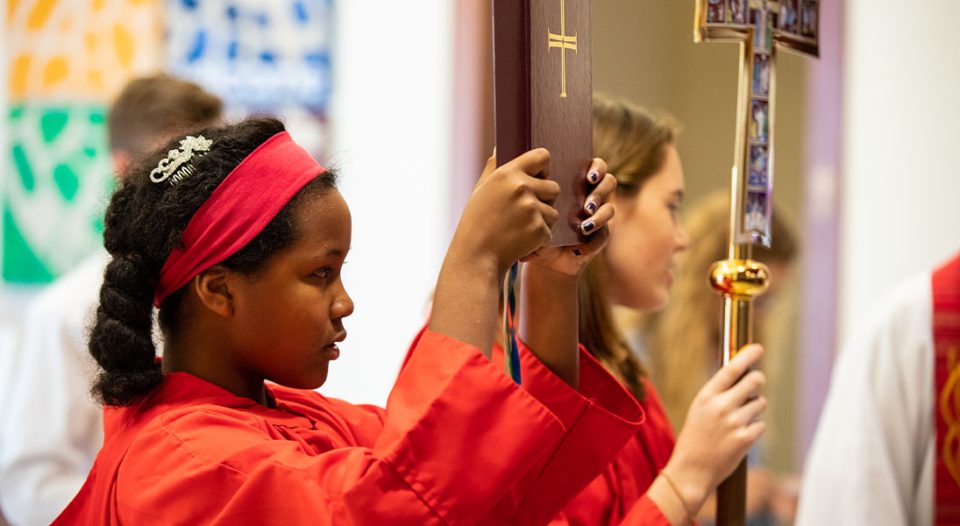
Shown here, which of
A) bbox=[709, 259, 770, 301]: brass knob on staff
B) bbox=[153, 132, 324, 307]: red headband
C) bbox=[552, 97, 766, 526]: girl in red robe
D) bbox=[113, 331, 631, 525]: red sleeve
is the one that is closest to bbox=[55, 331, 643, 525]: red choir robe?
bbox=[113, 331, 631, 525]: red sleeve

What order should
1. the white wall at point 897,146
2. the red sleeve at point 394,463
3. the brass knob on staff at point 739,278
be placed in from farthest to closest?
the white wall at point 897,146, the brass knob on staff at point 739,278, the red sleeve at point 394,463

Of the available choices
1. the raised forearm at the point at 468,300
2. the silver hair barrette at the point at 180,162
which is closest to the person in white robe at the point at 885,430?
the raised forearm at the point at 468,300

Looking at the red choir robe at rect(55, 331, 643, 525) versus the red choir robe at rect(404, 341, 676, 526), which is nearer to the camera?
the red choir robe at rect(55, 331, 643, 525)

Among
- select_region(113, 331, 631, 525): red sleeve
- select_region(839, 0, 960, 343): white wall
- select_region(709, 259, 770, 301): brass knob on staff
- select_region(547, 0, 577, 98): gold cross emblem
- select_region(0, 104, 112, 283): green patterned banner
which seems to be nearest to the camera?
select_region(113, 331, 631, 525): red sleeve

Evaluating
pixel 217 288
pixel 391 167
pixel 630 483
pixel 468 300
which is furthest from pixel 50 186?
pixel 468 300

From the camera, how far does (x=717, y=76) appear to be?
258 centimetres

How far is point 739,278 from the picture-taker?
1.41 m

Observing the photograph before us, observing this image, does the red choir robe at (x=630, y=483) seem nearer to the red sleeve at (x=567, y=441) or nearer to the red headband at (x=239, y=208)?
the red sleeve at (x=567, y=441)

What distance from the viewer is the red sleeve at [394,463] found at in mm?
980

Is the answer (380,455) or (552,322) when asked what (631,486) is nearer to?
(552,322)

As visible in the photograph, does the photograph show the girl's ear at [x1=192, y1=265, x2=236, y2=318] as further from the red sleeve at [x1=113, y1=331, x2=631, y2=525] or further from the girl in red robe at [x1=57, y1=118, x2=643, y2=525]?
the red sleeve at [x1=113, y1=331, x2=631, y2=525]

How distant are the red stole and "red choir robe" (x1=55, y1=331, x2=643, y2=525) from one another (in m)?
0.57

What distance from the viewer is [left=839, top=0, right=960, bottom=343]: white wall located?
3471 mm

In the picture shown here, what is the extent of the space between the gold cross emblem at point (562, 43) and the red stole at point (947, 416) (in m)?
0.82
